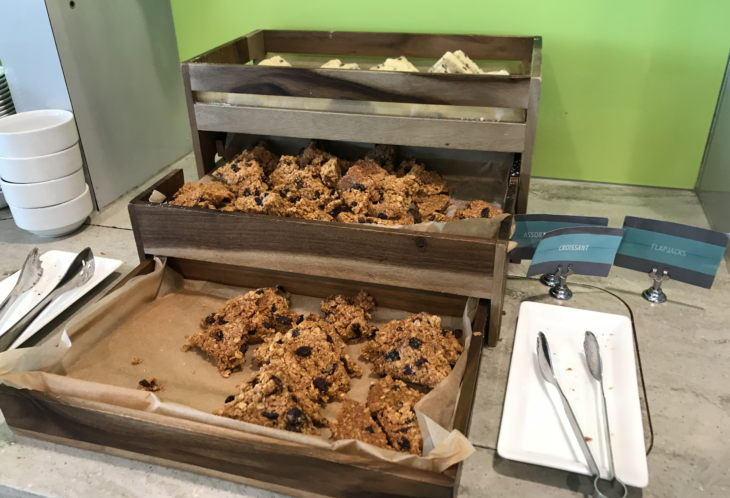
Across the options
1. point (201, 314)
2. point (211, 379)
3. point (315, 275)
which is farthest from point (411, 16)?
point (211, 379)

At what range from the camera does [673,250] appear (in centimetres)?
112

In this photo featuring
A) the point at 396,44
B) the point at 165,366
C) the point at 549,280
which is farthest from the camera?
the point at 396,44

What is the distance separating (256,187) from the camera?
124cm

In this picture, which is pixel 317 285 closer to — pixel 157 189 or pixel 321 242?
pixel 321 242

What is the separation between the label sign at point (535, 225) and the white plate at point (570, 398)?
15 centimetres

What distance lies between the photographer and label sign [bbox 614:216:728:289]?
1073 millimetres

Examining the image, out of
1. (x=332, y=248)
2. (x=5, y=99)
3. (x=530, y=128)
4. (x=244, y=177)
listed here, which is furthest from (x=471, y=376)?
(x=5, y=99)

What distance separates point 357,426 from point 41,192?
3.50 ft

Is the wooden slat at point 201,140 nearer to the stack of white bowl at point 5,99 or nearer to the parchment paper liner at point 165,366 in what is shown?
the parchment paper liner at point 165,366

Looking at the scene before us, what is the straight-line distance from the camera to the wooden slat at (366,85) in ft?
3.90

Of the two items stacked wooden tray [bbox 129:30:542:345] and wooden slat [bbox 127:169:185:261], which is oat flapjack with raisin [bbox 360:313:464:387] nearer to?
stacked wooden tray [bbox 129:30:542:345]

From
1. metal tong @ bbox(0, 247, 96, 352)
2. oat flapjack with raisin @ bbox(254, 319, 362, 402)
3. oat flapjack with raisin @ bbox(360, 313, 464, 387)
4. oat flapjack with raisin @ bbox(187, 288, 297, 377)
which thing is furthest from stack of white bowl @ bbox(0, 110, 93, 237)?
oat flapjack with raisin @ bbox(360, 313, 464, 387)

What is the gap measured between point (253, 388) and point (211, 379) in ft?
0.54

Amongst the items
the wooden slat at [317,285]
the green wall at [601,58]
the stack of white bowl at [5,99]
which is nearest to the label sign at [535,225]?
the wooden slat at [317,285]
